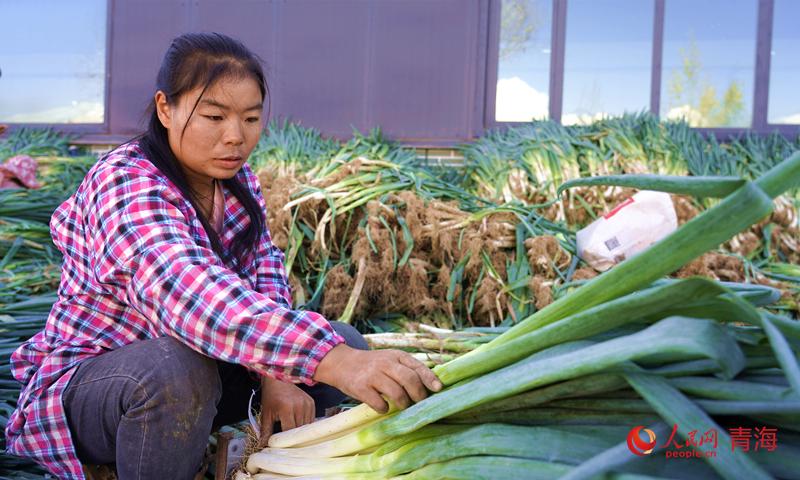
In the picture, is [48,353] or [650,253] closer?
[650,253]

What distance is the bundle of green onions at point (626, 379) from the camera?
0.89 meters

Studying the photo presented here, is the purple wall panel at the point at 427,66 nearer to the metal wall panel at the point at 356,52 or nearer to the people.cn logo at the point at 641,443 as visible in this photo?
the metal wall panel at the point at 356,52

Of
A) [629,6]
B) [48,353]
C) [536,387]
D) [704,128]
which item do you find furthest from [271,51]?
[536,387]

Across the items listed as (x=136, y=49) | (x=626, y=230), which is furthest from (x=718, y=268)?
(x=136, y=49)

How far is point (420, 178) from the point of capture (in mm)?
3176

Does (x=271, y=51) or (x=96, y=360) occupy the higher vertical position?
(x=271, y=51)

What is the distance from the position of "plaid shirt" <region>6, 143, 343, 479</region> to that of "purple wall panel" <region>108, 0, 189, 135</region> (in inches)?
161

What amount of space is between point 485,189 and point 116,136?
3172 mm

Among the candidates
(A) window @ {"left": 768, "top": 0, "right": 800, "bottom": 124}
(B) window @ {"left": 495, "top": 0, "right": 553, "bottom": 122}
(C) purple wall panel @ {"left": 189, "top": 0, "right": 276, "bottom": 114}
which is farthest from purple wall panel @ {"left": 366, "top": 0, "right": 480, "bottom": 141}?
(A) window @ {"left": 768, "top": 0, "right": 800, "bottom": 124}

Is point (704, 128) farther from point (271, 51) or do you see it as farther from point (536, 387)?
point (536, 387)

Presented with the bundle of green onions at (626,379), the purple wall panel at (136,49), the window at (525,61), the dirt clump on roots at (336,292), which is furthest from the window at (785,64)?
the bundle of green onions at (626,379)

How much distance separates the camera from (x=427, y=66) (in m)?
5.25

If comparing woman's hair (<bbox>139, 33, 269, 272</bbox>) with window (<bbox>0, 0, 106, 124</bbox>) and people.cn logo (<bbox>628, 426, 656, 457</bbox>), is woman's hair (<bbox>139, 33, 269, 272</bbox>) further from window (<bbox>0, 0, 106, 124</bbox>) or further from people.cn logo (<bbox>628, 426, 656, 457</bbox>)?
window (<bbox>0, 0, 106, 124</bbox>)

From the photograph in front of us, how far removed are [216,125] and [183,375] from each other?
539 millimetres
